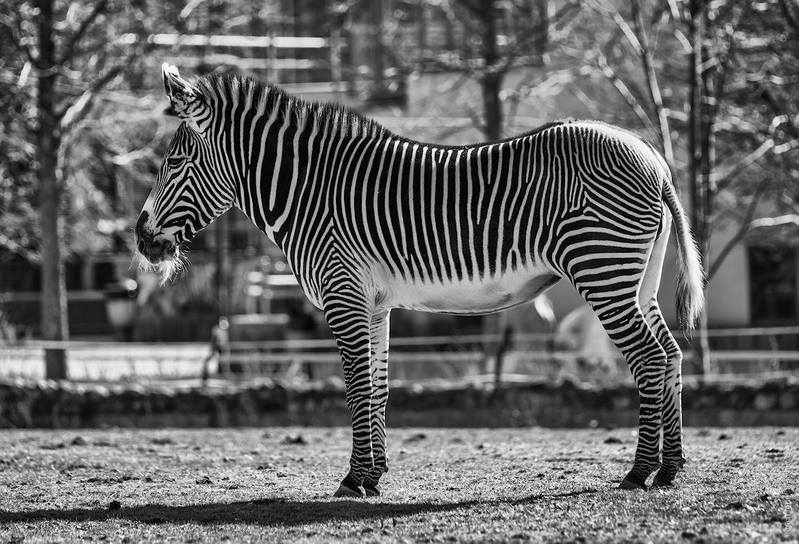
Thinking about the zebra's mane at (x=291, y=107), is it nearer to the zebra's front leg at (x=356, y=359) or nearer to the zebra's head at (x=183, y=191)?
the zebra's head at (x=183, y=191)

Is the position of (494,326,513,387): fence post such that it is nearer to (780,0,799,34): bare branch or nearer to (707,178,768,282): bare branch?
(707,178,768,282): bare branch

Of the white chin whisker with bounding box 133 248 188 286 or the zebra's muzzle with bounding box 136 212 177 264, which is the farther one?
the white chin whisker with bounding box 133 248 188 286

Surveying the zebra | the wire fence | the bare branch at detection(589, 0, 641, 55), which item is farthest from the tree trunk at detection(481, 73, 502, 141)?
the zebra

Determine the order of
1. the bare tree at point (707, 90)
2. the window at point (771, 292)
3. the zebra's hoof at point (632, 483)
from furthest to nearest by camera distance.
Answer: the window at point (771, 292) < the bare tree at point (707, 90) < the zebra's hoof at point (632, 483)

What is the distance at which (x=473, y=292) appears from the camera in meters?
7.86

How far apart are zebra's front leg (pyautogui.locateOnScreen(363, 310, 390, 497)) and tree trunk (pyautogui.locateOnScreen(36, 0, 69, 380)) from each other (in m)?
7.89

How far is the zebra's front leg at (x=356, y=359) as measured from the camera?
7.61m

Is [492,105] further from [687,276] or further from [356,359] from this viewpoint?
[356,359]

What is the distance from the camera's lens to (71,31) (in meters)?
16.1

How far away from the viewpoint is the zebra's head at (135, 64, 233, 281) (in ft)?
26.8

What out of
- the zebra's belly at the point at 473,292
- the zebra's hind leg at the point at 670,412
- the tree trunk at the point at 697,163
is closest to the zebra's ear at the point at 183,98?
the zebra's belly at the point at 473,292

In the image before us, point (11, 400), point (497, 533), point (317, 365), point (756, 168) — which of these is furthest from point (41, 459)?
point (756, 168)

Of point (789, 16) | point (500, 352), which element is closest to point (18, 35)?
point (500, 352)

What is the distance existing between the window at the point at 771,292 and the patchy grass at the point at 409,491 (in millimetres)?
17983
